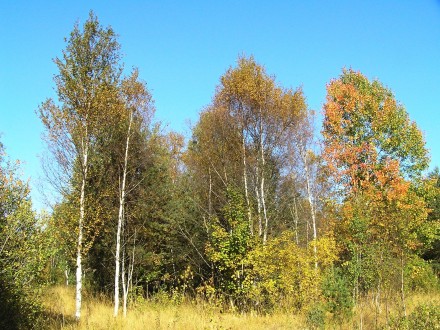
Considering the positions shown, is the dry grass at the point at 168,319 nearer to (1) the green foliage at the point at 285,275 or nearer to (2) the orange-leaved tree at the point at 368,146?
(1) the green foliage at the point at 285,275

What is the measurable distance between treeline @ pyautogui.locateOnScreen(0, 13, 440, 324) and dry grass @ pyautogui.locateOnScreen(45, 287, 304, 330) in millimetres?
755

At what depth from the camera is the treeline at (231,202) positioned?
11.0m

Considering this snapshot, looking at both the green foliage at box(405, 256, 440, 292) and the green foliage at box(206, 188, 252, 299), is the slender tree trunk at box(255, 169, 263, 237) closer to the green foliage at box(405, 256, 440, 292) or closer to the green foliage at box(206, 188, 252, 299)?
the green foliage at box(206, 188, 252, 299)

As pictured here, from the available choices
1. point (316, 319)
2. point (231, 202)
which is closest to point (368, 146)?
point (231, 202)

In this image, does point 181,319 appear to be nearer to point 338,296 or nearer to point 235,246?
point 235,246

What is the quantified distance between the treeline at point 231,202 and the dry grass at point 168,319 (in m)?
0.76

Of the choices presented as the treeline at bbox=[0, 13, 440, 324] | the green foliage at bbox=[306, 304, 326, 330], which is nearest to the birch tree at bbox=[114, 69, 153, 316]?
the treeline at bbox=[0, 13, 440, 324]

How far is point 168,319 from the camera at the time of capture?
12.1 metres

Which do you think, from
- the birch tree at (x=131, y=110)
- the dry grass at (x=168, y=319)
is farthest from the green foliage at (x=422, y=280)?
the birch tree at (x=131, y=110)

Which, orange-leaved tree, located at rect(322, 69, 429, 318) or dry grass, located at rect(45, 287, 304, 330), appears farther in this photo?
orange-leaved tree, located at rect(322, 69, 429, 318)

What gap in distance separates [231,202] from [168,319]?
5113mm

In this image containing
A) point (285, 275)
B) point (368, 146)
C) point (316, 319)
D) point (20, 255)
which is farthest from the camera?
point (368, 146)

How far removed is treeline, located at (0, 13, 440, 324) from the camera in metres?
11.0

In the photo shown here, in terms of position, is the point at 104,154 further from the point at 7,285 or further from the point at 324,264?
the point at 324,264
